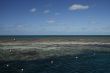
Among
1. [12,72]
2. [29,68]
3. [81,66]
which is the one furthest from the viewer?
[81,66]

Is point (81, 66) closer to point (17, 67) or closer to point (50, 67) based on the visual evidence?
point (50, 67)

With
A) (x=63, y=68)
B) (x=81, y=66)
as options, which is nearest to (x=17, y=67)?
(x=63, y=68)

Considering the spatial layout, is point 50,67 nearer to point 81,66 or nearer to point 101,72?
point 81,66

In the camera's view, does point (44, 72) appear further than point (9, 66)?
No

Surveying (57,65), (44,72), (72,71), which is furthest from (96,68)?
(44,72)

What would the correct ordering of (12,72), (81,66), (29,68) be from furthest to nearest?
(81,66) → (29,68) → (12,72)

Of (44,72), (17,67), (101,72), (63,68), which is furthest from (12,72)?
(101,72)

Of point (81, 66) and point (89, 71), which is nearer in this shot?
point (89, 71)

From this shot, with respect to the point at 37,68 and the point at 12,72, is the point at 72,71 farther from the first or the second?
the point at 12,72
